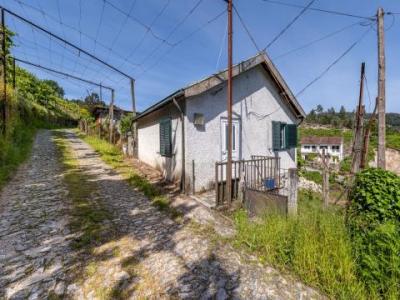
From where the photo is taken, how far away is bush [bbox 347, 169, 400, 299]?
2639 mm

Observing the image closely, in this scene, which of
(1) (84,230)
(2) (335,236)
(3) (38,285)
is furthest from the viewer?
(1) (84,230)

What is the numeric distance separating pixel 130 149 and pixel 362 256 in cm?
1315

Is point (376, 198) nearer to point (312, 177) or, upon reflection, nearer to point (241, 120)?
point (241, 120)

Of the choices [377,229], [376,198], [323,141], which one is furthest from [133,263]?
[323,141]

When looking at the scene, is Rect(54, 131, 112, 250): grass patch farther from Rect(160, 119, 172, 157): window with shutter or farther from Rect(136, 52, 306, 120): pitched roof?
Rect(136, 52, 306, 120): pitched roof

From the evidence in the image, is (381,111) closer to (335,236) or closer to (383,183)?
(383,183)

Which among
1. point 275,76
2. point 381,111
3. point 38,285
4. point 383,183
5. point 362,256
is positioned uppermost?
point 275,76

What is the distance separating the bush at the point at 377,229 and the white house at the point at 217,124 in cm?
436

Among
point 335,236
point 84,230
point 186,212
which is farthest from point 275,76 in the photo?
point 84,230

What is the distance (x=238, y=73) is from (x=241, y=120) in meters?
1.74

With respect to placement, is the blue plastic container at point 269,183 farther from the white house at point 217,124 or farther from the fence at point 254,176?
the white house at point 217,124

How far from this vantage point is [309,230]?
3375 mm

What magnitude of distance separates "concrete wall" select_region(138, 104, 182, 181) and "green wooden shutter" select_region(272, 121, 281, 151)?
470 cm

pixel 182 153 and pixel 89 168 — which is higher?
pixel 182 153
